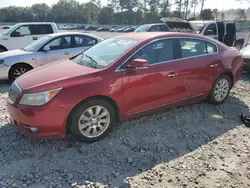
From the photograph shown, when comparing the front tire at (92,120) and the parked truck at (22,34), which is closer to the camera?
the front tire at (92,120)

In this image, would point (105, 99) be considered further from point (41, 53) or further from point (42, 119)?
point (41, 53)

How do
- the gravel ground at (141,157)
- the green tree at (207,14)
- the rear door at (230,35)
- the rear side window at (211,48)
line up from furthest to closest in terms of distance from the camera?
the green tree at (207,14) < the rear door at (230,35) < the rear side window at (211,48) < the gravel ground at (141,157)

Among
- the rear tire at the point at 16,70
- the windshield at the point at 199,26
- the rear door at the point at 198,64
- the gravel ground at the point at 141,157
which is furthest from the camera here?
the windshield at the point at 199,26

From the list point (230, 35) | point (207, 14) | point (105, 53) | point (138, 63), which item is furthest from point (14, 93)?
point (207, 14)

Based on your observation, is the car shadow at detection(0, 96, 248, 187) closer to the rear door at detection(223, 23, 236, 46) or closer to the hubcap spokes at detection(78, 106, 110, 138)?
the hubcap spokes at detection(78, 106, 110, 138)

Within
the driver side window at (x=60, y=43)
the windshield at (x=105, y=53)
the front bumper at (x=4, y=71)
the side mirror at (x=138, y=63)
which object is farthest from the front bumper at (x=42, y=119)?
the driver side window at (x=60, y=43)

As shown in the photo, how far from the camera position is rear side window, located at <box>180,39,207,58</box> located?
4277 millimetres

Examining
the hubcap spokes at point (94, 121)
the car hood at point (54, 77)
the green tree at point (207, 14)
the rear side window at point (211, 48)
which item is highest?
the green tree at point (207, 14)

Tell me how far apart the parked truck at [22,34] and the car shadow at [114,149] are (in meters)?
7.40

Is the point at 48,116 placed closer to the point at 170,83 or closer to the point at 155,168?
the point at 155,168

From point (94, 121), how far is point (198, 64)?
86.1 inches

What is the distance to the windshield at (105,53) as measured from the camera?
3.74m

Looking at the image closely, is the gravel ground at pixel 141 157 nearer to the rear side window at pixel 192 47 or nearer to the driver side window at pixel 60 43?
the rear side window at pixel 192 47

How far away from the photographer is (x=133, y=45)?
381 cm
